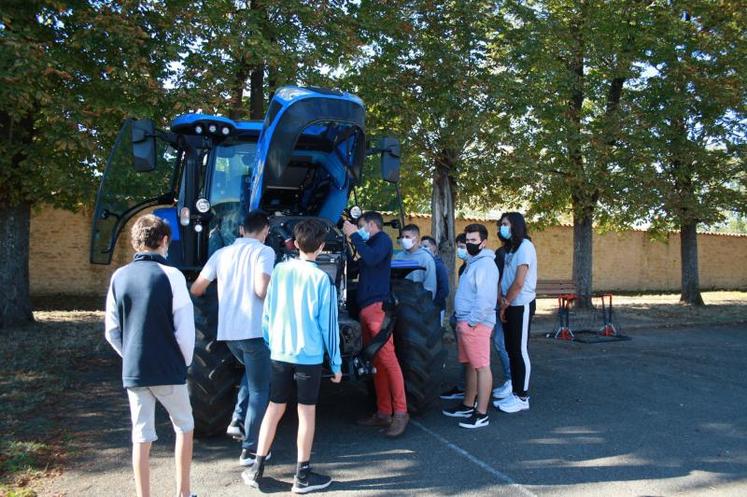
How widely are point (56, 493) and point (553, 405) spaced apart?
15.4 ft

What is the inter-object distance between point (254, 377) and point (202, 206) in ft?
6.15

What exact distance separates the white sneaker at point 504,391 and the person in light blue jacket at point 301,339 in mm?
2903

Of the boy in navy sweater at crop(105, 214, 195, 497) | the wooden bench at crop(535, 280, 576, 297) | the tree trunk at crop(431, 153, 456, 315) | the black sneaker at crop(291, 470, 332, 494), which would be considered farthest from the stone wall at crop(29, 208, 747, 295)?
the black sneaker at crop(291, 470, 332, 494)

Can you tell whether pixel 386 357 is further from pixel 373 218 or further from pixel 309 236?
pixel 309 236

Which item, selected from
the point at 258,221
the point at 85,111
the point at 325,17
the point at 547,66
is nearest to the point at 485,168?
the point at 547,66

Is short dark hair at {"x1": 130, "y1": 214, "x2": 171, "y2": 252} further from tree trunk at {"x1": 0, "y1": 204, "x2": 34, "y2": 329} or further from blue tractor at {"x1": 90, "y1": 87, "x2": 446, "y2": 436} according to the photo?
tree trunk at {"x1": 0, "y1": 204, "x2": 34, "y2": 329}

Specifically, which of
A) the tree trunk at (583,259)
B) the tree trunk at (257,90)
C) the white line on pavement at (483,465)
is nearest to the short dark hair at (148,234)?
the white line on pavement at (483,465)

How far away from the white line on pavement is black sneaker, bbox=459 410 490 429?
347mm

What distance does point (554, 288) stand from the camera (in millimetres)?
11938

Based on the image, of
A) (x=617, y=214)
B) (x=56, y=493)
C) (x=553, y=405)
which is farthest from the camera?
(x=617, y=214)

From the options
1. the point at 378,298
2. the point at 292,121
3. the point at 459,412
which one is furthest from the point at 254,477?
the point at 292,121

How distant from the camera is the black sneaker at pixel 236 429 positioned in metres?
5.02

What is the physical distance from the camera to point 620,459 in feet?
16.3

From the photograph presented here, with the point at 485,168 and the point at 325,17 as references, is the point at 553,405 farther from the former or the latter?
the point at 325,17
